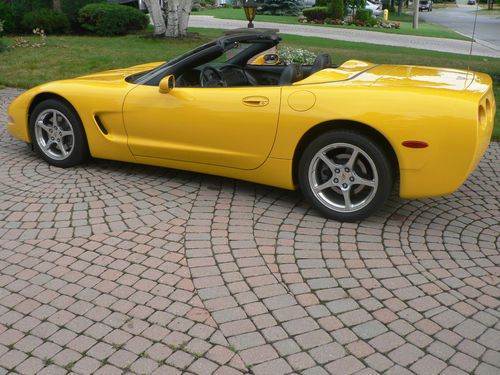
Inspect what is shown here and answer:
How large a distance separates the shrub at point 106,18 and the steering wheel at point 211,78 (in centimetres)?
1439

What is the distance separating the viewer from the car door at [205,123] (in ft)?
14.4

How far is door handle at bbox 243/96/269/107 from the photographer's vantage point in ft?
14.3

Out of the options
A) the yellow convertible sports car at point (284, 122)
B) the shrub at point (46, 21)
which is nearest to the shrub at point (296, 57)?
the yellow convertible sports car at point (284, 122)

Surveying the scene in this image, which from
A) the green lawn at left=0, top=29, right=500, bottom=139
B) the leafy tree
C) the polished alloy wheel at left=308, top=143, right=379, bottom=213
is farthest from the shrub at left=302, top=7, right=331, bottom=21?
the polished alloy wheel at left=308, top=143, right=379, bottom=213

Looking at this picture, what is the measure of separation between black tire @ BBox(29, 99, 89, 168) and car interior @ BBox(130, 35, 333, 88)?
0.70 meters

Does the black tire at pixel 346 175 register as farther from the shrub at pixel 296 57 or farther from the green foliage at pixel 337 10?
the green foliage at pixel 337 10

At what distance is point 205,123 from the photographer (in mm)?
4586

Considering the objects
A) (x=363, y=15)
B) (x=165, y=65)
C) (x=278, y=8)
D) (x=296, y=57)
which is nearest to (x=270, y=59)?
(x=165, y=65)

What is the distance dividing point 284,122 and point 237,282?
1415mm

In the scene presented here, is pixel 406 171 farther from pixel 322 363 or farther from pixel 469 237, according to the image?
pixel 322 363

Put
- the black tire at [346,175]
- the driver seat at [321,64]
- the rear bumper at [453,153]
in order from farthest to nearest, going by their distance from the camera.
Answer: the driver seat at [321,64] < the black tire at [346,175] < the rear bumper at [453,153]

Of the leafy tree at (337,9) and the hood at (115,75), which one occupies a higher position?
the hood at (115,75)

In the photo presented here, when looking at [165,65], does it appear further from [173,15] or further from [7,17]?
[7,17]

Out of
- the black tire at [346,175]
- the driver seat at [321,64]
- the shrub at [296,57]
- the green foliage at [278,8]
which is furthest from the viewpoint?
the green foliage at [278,8]
